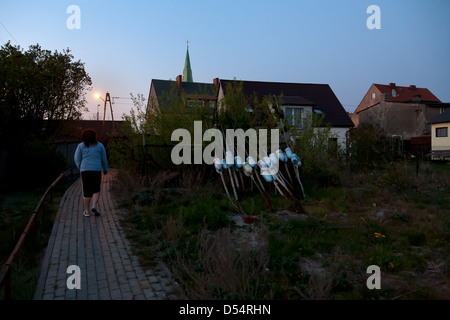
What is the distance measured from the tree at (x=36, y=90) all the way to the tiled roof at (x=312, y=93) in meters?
12.5

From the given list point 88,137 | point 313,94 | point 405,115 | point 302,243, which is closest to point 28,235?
point 88,137

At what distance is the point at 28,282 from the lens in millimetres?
3738

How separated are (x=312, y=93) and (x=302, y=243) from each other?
28171 mm

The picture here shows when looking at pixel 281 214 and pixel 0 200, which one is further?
pixel 0 200

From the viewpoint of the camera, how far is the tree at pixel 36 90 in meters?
12.6

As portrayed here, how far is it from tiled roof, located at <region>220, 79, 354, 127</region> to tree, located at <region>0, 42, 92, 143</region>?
12.5 m

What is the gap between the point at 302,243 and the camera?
4.77 metres

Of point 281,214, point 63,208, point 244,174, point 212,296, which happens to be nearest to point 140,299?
point 212,296

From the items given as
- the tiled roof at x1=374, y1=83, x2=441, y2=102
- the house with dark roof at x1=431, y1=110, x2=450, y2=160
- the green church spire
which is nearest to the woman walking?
the house with dark roof at x1=431, y1=110, x2=450, y2=160

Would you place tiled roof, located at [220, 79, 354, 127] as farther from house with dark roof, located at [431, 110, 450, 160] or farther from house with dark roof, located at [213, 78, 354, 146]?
house with dark roof, located at [431, 110, 450, 160]

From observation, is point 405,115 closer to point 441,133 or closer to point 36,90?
point 441,133

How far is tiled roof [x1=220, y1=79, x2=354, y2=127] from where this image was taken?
94.1 ft

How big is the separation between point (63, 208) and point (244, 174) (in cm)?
433

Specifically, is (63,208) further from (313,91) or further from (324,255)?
(313,91)
